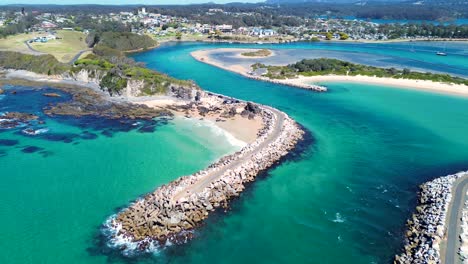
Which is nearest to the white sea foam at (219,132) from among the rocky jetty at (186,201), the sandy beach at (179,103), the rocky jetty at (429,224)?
the sandy beach at (179,103)

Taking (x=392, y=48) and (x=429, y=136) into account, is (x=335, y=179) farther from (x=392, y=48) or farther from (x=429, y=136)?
(x=392, y=48)

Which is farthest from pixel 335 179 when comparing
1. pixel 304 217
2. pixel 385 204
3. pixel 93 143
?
pixel 93 143

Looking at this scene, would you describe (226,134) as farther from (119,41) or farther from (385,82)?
(119,41)

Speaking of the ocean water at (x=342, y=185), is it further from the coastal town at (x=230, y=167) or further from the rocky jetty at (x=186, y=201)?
the rocky jetty at (x=186, y=201)

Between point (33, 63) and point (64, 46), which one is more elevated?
point (64, 46)

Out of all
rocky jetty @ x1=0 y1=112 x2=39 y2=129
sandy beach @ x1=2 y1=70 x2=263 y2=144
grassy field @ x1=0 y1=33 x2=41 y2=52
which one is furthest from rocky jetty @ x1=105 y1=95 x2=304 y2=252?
grassy field @ x1=0 y1=33 x2=41 y2=52

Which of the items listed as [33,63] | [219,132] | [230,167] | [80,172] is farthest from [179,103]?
[33,63]
